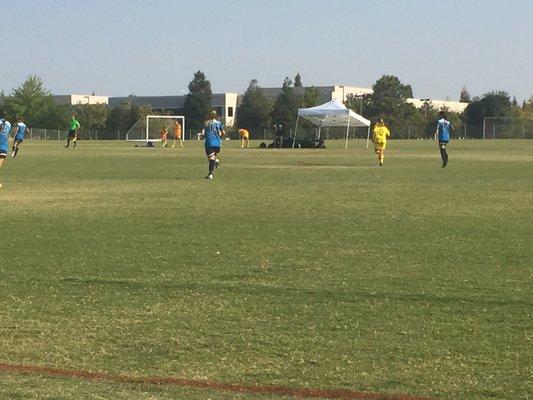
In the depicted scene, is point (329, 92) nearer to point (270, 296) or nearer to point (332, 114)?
point (332, 114)

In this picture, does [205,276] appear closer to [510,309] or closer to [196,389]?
[510,309]

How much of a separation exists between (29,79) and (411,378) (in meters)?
129

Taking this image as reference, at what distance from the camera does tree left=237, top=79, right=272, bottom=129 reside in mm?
129750

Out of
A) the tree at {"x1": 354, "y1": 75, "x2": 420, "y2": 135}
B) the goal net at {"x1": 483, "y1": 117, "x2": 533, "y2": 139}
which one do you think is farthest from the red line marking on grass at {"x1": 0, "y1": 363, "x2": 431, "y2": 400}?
the tree at {"x1": 354, "y1": 75, "x2": 420, "y2": 135}

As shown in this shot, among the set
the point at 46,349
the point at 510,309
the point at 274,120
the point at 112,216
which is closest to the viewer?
the point at 46,349

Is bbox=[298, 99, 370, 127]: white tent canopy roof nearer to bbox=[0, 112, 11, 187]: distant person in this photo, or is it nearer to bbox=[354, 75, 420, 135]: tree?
bbox=[0, 112, 11, 187]: distant person

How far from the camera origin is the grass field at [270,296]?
5859mm

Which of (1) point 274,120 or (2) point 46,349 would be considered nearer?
(2) point 46,349

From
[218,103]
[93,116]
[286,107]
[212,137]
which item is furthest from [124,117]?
[212,137]

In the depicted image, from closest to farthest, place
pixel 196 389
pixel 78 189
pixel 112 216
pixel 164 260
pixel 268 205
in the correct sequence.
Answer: pixel 196 389
pixel 164 260
pixel 112 216
pixel 268 205
pixel 78 189

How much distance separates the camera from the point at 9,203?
17188mm

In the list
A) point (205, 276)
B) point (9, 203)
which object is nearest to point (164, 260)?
point (205, 276)

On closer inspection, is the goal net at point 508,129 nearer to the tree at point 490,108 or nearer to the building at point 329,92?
the tree at point 490,108

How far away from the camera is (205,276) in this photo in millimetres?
9195
